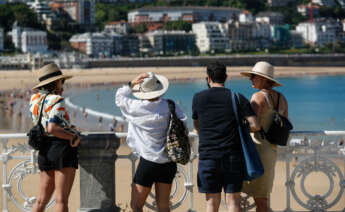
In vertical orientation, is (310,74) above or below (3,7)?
below

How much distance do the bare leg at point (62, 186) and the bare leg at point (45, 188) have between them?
0.09 meters

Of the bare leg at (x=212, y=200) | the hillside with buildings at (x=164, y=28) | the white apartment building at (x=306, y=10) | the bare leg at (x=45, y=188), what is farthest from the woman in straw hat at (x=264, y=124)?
the white apartment building at (x=306, y=10)

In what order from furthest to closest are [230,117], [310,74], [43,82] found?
[310,74]
[43,82]
[230,117]

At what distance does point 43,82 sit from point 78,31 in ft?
362

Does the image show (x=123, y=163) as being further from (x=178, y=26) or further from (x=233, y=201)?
(x=178, y=26)

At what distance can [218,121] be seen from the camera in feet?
13.1

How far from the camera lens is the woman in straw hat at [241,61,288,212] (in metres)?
4.19

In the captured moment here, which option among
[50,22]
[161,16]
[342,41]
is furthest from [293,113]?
[342,41]

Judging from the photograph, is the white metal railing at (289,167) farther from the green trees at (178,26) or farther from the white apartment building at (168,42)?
the green trees at (178,26)

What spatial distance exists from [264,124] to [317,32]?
12795 centimetres

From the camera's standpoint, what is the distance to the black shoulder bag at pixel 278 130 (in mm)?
4172

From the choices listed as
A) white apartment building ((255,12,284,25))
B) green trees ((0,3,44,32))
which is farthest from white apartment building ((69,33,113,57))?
white apartment building ((255,12,284,25))

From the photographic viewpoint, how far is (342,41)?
13188cm

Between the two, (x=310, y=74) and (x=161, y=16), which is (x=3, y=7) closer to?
(x=161, y=16)
